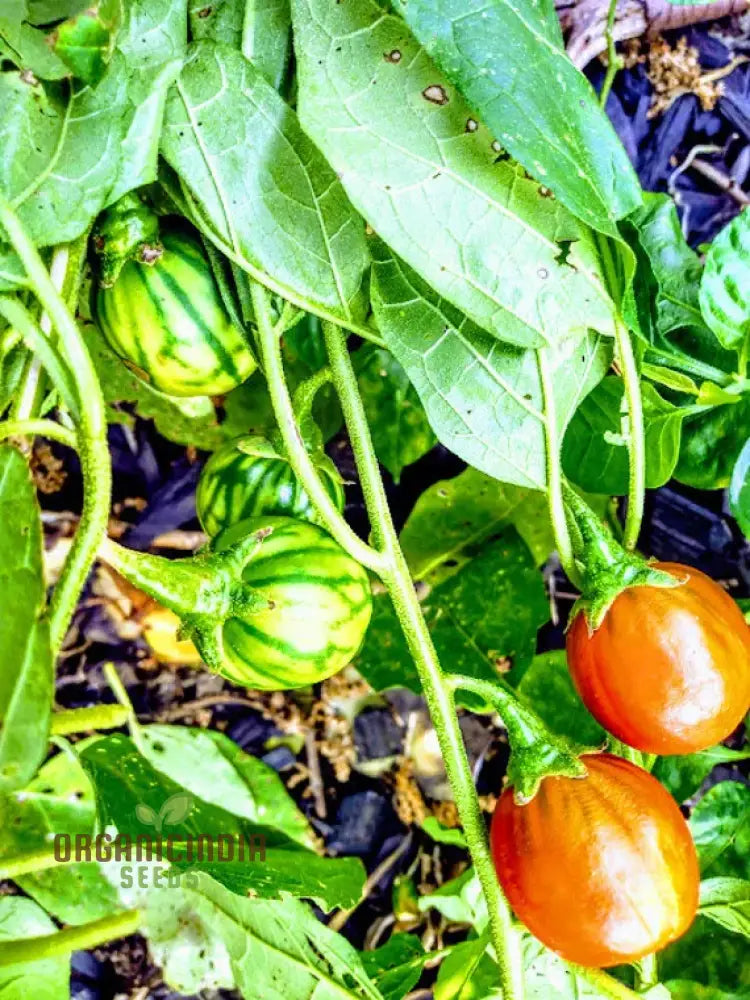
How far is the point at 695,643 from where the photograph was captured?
3.21ft

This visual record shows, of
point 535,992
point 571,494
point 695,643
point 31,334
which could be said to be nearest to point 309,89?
point 31,334

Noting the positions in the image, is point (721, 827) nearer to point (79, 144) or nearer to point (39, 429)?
point (39, 429)

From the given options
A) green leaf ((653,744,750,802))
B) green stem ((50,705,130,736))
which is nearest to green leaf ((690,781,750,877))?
green leaf ((653,744,750,802))

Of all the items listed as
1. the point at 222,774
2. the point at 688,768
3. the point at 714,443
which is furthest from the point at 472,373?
the point at 222,774

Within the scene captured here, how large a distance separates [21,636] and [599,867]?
59 cm

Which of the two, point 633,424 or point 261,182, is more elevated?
point 261,182

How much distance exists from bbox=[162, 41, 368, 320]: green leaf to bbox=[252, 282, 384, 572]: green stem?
45mm

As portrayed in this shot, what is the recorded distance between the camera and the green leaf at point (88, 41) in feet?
2.64

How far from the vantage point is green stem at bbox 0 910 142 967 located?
100cm

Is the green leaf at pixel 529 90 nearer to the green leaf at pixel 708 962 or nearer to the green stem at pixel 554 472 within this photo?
the green stem at pixel 554 472

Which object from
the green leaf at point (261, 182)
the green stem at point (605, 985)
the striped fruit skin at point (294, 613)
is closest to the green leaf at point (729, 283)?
the green leaf at point (261, 182)

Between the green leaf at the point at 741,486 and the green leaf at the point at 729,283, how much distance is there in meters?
0.14

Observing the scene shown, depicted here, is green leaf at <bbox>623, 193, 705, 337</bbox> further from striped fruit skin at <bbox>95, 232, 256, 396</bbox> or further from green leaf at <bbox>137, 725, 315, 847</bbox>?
green leaf at <bbox>137, 725, 315, 847</bbox>

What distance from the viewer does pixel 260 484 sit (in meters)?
1.21
